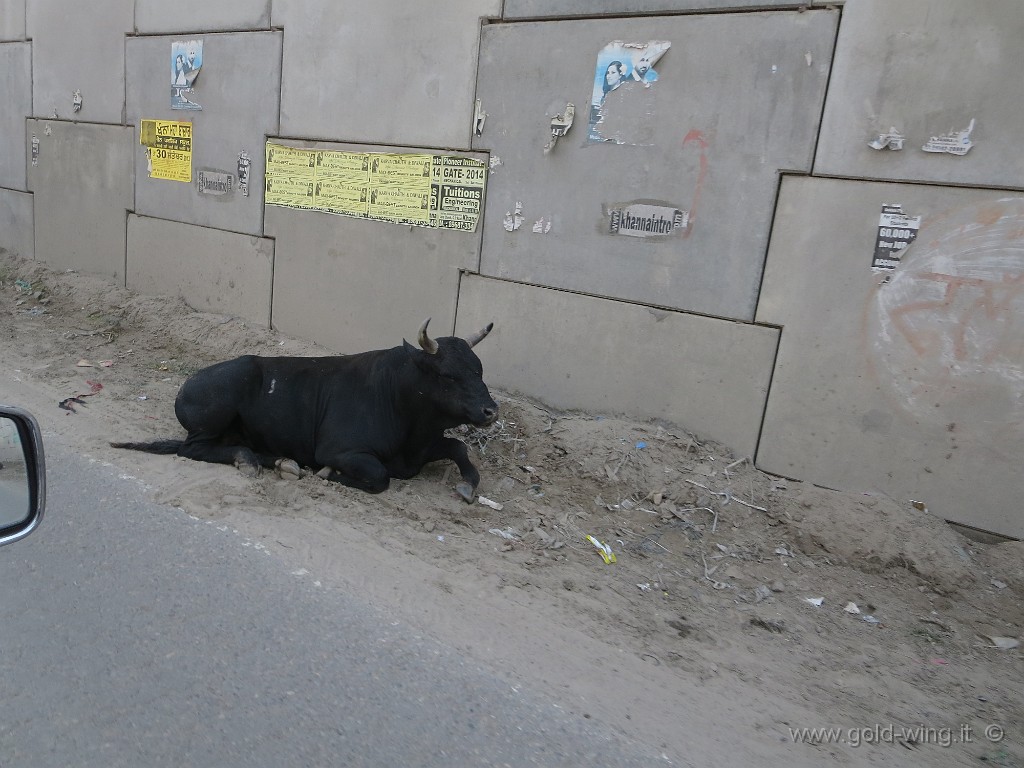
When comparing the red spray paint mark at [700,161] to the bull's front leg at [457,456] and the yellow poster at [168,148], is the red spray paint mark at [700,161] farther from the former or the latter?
the yellow poster at [168,148]

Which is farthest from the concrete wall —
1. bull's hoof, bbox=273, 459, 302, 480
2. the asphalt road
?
the asphalt road

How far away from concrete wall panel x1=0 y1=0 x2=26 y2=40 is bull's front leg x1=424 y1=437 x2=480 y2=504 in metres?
9.46

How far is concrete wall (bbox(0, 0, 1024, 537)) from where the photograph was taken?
4.46 m

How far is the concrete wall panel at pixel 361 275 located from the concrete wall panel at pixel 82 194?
9.58 feet

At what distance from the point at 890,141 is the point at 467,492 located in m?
3.21

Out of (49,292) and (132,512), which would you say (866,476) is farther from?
(49,292)

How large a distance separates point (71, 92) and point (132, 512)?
26.2 ft

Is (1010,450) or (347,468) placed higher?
(1010,450)

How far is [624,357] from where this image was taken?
5.73 meters

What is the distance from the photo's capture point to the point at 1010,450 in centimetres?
441

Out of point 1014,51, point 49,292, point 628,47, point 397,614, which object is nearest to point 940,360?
point 1014,51

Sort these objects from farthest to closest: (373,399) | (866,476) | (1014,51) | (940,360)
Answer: (373,399) → (866,476) → (940,360) → (1014,51)

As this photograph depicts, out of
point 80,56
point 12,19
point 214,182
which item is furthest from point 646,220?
point 12,19

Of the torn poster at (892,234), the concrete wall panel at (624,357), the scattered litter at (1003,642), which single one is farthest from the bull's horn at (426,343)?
the scattered litter at (1003,642)
